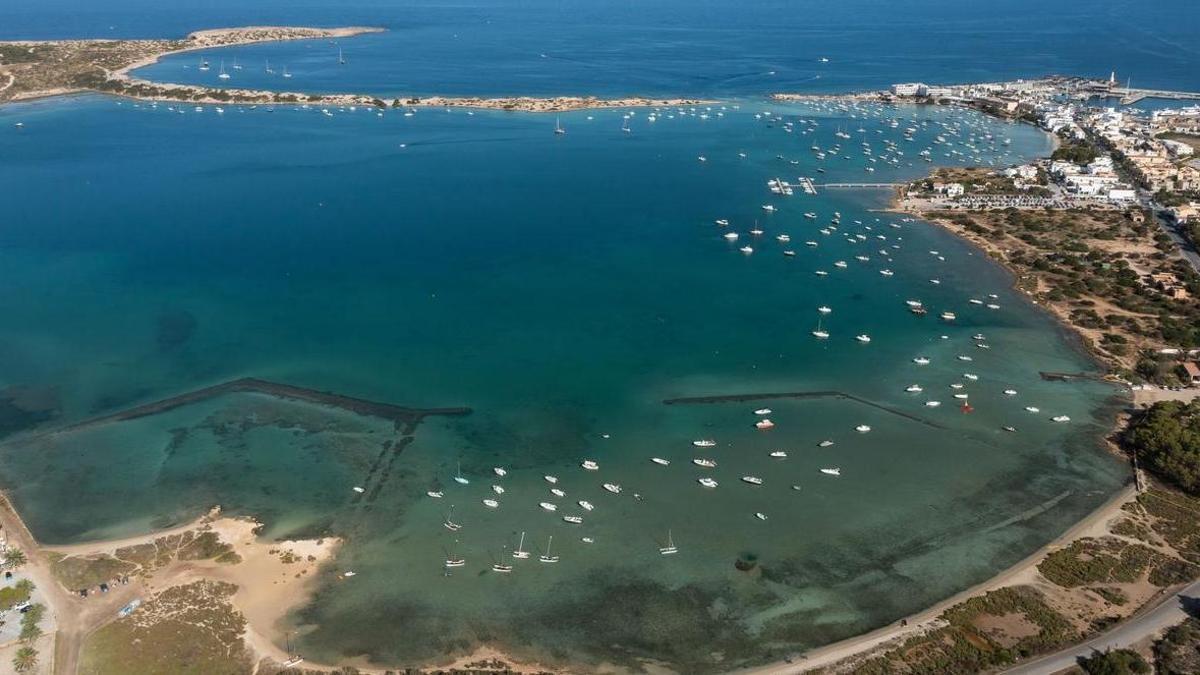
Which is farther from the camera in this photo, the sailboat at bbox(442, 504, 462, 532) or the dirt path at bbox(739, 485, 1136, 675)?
the sailboat at bbox(442, 504, 462, 532)

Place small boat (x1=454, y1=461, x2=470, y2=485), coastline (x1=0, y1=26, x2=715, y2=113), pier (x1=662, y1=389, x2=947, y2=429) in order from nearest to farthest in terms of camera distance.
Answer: small boat (x1=454, y1=461, x2=470, y2=485), pier (x1=662, y1=389, x2=947, y2=429), coastline (x1=0, y1=26, x2=715, y2=113)

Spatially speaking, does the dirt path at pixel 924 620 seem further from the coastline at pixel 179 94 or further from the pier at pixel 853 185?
the coastline at pixel 179 94

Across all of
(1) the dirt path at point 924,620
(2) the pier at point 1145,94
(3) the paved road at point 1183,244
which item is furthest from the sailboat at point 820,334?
(2) the pier at point 1145,94

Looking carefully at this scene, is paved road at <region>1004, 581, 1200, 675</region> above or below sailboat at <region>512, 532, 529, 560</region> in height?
below

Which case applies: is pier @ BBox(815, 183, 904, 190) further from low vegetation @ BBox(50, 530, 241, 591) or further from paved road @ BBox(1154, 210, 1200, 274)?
low vegetation @ BBox(50, 530, 241, 591)

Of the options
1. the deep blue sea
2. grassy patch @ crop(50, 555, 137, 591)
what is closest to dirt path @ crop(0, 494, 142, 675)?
grassy patch @ crop(50, 555, 137, 591)

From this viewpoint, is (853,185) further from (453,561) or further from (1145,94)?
(1145,94)
